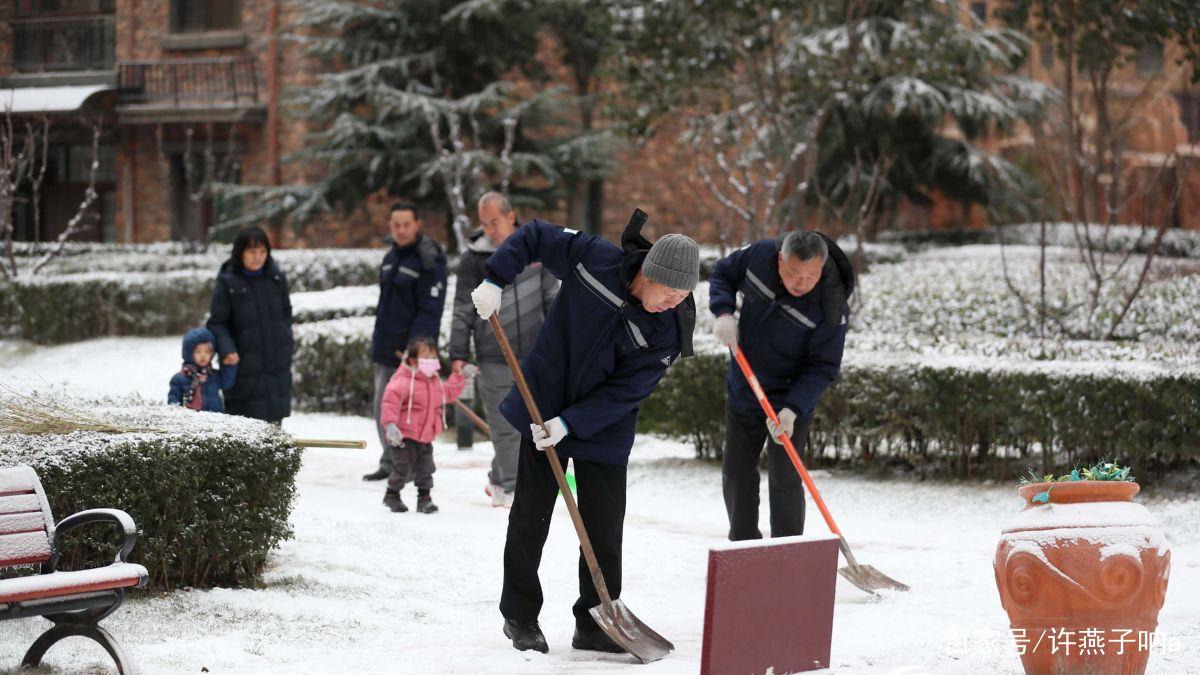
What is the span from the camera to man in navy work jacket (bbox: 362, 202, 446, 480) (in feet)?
30.8

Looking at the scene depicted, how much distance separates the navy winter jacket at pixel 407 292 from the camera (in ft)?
30.8

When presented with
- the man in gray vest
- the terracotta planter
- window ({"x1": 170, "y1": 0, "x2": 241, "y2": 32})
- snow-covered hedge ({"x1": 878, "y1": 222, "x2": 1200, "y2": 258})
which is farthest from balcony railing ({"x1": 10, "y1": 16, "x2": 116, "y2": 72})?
the terracotta planter

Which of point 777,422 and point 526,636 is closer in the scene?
point 526,636

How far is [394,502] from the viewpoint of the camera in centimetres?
862

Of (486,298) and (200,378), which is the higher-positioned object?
Result: (486,298)

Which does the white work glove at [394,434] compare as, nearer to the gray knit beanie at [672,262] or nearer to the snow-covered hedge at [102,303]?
the gray knit beanie at [672,262]

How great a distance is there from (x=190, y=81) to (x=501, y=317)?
1708 centimetres

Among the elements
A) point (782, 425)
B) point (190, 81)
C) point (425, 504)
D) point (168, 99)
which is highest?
point (190, 81)

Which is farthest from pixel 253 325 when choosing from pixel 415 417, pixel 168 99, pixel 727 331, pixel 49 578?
pixel 168 99

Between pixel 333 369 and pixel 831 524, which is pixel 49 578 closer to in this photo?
pixel 831 524

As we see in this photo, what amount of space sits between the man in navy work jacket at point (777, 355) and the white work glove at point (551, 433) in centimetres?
170

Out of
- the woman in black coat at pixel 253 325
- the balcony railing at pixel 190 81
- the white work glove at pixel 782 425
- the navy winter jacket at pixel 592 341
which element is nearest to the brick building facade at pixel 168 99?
the balcony railing at pixel 190 81

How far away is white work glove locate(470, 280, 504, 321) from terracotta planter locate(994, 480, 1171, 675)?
2.05m

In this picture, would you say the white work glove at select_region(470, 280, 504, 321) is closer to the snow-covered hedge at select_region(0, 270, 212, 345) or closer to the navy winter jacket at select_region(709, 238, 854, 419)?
the navy winter jacket at select_region(709, 238, 854, 419)
